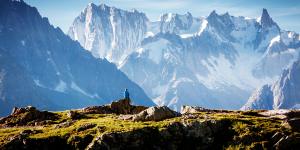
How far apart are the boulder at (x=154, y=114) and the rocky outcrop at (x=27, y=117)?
13.3 m

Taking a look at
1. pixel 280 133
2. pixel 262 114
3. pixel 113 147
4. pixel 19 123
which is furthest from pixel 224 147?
pixel 19 123

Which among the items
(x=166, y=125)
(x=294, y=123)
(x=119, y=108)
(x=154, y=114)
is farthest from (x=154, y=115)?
(x=119, y=108)

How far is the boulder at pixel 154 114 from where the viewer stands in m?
68.0

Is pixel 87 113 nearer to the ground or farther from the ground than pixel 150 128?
farther from the ground

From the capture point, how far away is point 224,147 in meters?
61.5

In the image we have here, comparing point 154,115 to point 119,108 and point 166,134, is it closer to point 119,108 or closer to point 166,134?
point 166,134

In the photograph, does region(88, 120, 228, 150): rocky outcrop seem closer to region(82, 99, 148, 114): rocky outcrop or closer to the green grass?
the green grass

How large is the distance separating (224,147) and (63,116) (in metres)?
26.5

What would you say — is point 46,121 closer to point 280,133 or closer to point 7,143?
point 7,143

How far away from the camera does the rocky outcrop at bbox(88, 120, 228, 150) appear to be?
60.7 m

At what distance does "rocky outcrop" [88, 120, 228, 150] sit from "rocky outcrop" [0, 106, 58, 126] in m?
16.3

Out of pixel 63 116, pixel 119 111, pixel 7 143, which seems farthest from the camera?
pixel 119 111

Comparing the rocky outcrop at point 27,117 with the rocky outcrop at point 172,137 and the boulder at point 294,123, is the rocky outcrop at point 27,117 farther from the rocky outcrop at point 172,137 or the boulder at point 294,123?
the boulder at point 294,123

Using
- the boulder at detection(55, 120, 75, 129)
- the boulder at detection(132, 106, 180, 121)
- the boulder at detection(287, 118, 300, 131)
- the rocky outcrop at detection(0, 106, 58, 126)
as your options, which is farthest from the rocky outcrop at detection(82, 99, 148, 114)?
the boulder at detection(287, 118, 300, 131)
